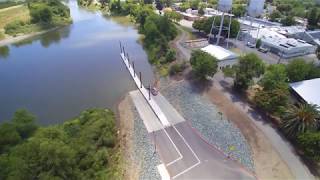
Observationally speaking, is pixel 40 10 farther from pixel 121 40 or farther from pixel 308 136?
pixel 308 136

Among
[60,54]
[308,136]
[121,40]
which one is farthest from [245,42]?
[60,54]

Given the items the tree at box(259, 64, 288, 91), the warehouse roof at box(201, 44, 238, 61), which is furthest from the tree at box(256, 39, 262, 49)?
the tree at box(259, 64, 288, 91)

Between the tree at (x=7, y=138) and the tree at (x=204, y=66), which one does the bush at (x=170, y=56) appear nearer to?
the tree at (x=204, y=66)

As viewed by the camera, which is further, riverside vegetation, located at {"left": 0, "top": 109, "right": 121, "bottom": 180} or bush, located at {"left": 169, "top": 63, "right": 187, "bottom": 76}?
bush, located at {"left": 169, "top": 63, "right": 187, "bottom": 76}

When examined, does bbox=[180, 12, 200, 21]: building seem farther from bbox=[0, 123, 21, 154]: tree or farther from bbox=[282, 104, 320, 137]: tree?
bbox=[0, 123, 21, 154]: tree

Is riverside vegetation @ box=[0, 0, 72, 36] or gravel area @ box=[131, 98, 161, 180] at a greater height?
riverside vegetation @ box=[0, 0, 72, 36]

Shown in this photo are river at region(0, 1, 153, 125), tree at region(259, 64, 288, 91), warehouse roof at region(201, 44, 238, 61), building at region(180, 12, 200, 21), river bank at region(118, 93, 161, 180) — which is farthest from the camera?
building at region(180, 12, 200, 21)

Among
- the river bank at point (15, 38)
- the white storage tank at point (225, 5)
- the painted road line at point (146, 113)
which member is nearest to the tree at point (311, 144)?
the painted road line at point (146, 113)
